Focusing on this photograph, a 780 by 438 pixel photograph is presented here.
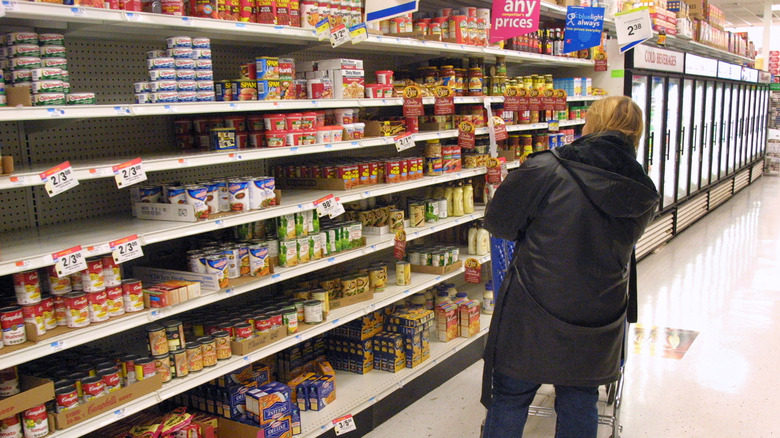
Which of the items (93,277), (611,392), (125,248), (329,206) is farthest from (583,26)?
(93,277)

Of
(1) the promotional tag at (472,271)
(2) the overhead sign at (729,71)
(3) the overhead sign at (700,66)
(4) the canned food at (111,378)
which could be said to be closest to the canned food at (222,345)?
(4) the canned food at (111,378)

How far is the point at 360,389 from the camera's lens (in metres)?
3.64

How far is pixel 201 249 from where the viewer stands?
2908 mm

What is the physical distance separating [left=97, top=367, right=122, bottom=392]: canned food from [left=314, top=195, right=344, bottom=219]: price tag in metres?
1.21

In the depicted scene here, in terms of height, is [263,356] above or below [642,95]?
below

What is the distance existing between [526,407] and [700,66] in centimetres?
792

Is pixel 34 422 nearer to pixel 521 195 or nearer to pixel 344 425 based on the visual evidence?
pixel 344 425

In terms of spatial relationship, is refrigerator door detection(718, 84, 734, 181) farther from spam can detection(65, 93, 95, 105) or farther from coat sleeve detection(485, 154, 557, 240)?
spam can detection(65, 93, 95, 105)

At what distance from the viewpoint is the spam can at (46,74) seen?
2.19 metres

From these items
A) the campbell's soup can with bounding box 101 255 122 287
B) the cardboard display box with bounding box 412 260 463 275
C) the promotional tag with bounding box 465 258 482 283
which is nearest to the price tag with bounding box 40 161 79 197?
the campbell's soup can with bounding box 101 255 122 287

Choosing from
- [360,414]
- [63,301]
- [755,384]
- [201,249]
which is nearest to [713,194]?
[755,384]

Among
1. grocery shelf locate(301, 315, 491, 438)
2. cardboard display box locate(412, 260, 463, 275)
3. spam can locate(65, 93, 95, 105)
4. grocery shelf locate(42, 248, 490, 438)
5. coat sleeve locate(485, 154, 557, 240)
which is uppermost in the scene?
spam can locate(65, 93, 95, 105)

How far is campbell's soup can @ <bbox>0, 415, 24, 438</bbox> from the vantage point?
212cm

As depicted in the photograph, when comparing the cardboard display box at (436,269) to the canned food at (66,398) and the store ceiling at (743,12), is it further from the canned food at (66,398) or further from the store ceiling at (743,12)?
the store ceiling at (743,12)
